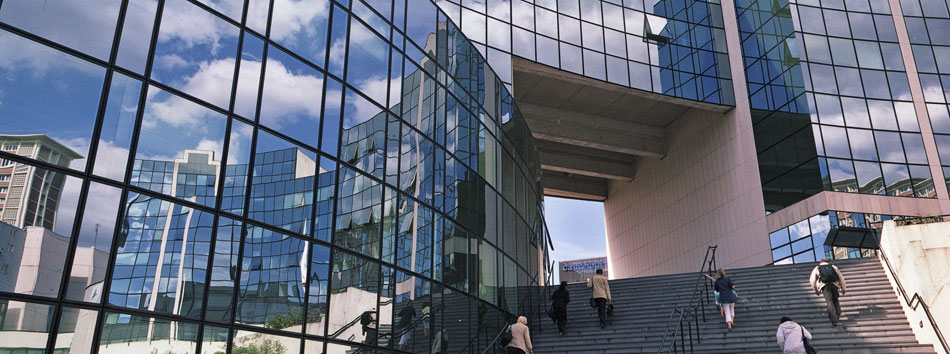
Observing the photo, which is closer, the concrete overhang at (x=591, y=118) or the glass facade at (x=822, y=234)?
the glass facade at (x=822, y=234)

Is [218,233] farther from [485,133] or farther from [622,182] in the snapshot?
[622,182]

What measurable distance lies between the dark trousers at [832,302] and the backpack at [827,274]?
0.36ft

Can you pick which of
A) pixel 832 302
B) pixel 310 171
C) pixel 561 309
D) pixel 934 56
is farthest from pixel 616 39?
pixel 310 171

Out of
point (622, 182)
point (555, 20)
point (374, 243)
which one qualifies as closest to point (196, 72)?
point (374, 243)

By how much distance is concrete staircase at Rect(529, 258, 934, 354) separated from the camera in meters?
15.8

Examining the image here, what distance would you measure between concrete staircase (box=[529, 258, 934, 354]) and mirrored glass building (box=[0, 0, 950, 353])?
7.05ft

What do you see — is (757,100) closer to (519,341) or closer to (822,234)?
(822,234)

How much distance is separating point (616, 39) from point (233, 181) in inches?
1072

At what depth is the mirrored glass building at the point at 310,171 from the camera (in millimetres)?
9805

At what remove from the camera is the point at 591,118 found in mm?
41125

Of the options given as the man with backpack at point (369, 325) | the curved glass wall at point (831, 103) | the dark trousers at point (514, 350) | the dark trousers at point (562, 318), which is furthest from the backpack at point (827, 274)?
the curved glass wall at point (831, 103)

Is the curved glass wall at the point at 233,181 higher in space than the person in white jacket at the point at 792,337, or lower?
higher

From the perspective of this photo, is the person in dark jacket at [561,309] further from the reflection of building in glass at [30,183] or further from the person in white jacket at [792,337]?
the reflection of building in glass at [30,183]

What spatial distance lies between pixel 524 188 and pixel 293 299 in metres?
12.5
